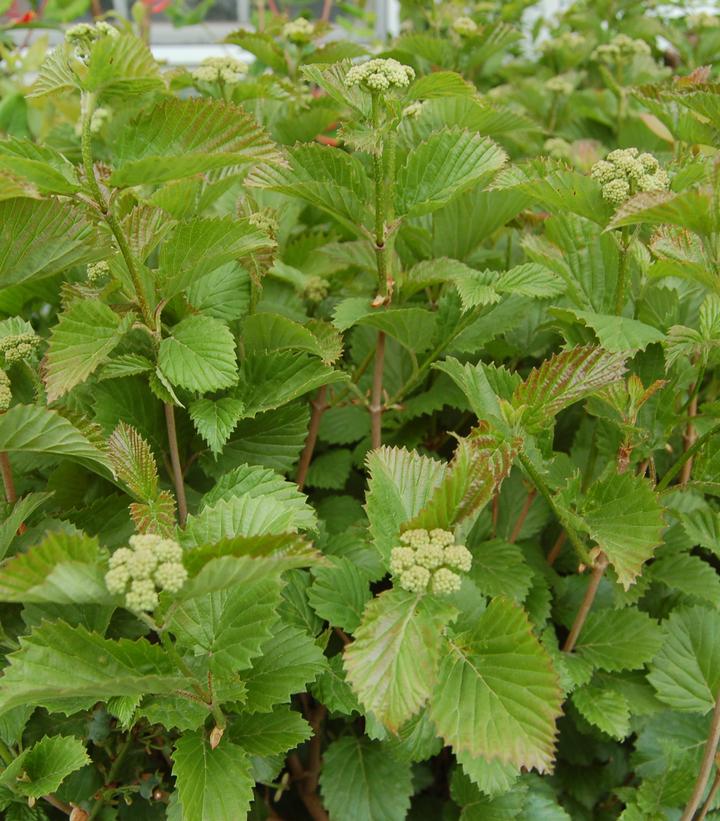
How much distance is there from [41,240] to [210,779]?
47 cm

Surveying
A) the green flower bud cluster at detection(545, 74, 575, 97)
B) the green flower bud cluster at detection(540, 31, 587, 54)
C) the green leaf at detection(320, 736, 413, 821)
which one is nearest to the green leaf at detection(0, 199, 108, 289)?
the green leaf at detection(320, 736, 413, 821)

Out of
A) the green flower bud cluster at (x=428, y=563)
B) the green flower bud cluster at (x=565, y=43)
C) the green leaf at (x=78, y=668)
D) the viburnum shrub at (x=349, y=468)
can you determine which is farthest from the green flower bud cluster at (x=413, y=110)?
the green flower bud cluster at (x=565, y=43)

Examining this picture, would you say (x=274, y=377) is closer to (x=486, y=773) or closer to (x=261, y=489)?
(x=261, y=489)

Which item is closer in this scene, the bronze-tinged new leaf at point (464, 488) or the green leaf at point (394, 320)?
the bronze-tinged new leaf at point (464, 488)

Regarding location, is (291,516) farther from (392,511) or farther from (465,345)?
(465,345)

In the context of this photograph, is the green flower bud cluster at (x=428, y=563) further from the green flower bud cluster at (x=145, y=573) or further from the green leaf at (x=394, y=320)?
the green leaf at (x=394, y=320)

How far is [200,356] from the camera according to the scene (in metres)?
0.69

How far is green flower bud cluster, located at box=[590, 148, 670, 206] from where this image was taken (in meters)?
0.67

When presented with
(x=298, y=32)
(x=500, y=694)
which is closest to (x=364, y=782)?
(x=500, y=694)

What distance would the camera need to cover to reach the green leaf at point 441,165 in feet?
2.50

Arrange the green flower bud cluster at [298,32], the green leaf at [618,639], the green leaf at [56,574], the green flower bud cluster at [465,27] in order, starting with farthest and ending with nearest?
the green flower bud cluster at [465,27], the green flower bud cluster at [298,32], the green leaf at [618,639], the green leaf at [56,574]

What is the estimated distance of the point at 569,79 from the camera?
5.09 ft

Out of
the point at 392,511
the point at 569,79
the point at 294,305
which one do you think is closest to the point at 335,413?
the point at 294,305

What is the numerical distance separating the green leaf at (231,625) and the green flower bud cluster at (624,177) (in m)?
0.44
